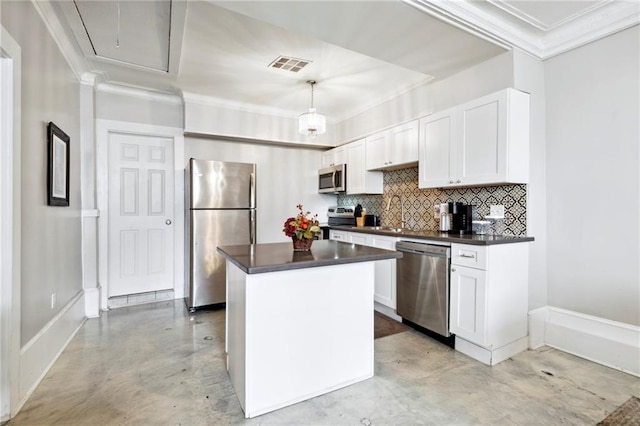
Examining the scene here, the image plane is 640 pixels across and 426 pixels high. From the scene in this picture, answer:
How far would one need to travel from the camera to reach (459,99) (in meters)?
3.03

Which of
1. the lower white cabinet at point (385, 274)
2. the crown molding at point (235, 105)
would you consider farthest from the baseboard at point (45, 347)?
the lower white cabinet at point (385, 274)

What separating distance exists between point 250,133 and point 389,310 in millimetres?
2895

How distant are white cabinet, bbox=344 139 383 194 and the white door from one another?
7.92 ft

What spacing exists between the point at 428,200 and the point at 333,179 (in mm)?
1534

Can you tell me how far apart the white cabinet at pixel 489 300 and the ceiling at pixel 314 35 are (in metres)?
1.66

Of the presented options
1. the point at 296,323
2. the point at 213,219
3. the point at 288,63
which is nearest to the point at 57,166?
the point at 213,219

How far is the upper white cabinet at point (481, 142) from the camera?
2.55 metres

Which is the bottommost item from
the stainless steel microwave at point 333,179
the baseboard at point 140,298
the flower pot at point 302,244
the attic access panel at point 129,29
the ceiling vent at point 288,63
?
the baseboard at point 140,298

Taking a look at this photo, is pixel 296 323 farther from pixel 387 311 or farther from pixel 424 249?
pixel 387 311

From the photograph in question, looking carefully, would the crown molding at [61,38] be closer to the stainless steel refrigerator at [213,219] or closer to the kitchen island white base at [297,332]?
the stainless steel refrigerator at [213,219]

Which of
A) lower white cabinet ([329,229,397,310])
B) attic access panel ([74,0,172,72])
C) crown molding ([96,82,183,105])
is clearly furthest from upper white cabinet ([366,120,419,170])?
crown molding ([96,82,183,105])

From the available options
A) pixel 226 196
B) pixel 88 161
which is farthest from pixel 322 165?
pixel 88 161

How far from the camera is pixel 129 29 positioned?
2.55 meters

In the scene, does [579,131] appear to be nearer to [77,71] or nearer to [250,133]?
[250,133]
